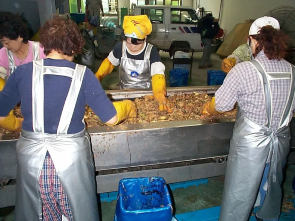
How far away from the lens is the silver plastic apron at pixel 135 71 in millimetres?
2744

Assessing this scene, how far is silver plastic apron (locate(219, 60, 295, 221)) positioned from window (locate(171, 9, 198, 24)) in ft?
27.9

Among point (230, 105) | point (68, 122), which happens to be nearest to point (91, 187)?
point (68, 122)

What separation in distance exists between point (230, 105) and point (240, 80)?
22 centimetres

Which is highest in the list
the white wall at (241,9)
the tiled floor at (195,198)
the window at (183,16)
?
the white wall at (241,9)

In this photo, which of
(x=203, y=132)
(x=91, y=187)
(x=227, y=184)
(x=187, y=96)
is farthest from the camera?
(x=187, y=96)

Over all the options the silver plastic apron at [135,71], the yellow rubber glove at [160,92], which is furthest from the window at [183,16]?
the yellow rubber glove at [160,92]

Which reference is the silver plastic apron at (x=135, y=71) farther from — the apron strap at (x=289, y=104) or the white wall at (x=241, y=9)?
the white wall at (x=241, y=9)

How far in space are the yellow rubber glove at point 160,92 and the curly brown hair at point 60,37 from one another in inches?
46.5

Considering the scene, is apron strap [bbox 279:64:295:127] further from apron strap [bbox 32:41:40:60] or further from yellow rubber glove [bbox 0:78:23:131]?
apron strap [bbox 32:41:40:60]

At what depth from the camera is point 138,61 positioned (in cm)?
274

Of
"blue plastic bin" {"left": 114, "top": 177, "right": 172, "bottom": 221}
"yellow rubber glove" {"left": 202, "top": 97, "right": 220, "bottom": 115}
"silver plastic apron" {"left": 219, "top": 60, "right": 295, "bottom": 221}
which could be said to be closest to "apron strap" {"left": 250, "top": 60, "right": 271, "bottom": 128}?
"silver plastic apron" {"left": 219, "top": 60, "right": 295, "bottom": 221}

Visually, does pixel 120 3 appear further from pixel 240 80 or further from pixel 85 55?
pixel 240 80

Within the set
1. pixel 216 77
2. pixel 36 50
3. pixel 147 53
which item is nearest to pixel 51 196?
pixel 36 50

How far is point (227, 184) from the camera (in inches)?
71.9
